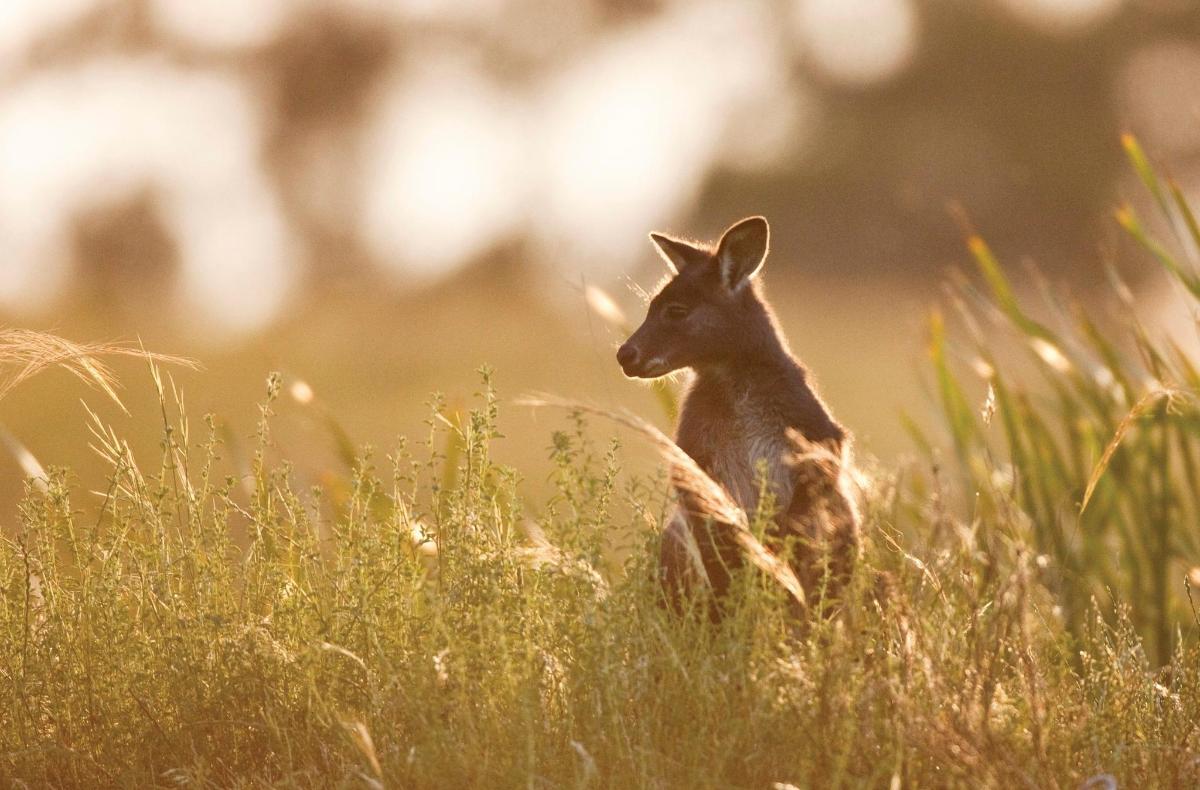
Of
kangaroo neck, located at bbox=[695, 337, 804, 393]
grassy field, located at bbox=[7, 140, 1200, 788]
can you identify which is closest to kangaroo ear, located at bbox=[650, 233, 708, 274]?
kangaroo neck, located at bbox=[695, 337, 804, 393]

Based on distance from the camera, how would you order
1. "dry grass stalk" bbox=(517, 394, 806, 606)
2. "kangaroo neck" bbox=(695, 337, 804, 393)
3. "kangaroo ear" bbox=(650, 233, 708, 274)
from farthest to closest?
"kangaroo ear" bbox=(650, 233, 708, 274), "kangaroo neck" bbox=(695, 337, 804, 393), "dry grass stalk" bbox=(517, 394, 806, 606)

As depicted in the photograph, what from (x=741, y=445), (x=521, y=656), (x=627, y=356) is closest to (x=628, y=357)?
(x=627, y=356)

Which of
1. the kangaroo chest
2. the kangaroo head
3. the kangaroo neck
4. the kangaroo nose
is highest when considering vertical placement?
the kangaroo head

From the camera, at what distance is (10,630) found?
483 cm

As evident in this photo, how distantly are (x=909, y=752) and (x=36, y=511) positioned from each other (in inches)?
117

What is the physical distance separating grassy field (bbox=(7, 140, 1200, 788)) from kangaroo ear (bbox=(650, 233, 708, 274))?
1.18 metres

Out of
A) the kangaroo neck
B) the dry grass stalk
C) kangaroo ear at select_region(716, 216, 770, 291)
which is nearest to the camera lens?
the dry grass stalk

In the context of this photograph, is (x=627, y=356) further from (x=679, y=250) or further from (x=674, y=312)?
(x=679, y=250)

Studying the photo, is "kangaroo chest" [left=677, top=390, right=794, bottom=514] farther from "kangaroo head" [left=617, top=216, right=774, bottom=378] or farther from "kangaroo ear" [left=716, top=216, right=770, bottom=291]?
"kangaroo ear" [left=716, top=216, right=770, bottom=291]

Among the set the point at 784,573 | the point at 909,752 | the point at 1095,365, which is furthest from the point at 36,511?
the point at 1095,365

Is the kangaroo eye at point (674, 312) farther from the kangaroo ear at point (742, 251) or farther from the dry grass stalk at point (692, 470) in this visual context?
the dry grass stalk at point (692, 470)

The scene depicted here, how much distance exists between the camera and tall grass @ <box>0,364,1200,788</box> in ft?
12.3

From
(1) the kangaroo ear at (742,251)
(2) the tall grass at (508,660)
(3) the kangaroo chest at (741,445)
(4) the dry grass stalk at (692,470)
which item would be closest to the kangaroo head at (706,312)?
(1) the kangaroo ear at (742,251)

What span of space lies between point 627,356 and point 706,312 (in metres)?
0.40
